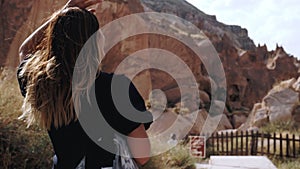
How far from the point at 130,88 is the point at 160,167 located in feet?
14.3

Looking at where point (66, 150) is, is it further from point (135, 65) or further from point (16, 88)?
point (135, 65)

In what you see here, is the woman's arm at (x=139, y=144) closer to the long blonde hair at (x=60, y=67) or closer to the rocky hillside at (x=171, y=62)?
the long blonde hair at (x=60, y=67)

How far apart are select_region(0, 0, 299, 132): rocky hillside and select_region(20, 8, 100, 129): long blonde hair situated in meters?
2.22

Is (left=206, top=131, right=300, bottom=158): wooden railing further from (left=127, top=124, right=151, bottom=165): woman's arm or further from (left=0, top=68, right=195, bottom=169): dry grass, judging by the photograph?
(left=127, top=124, right=151, bottom=165): woman's arm

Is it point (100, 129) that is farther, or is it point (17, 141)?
point (17, 141)

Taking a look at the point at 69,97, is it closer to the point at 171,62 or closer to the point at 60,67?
the point at 60,67

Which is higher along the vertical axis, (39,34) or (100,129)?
(39,34)

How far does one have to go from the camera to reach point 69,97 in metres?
1.57

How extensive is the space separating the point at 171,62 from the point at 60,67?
15973 mm

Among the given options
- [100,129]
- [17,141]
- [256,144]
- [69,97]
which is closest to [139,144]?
[100,129]

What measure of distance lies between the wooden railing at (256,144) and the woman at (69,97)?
34.7 feet

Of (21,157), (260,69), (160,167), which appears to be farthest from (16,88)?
(260,69)

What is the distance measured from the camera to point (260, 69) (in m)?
41.8

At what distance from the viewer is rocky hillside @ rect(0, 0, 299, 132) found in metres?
10.8
